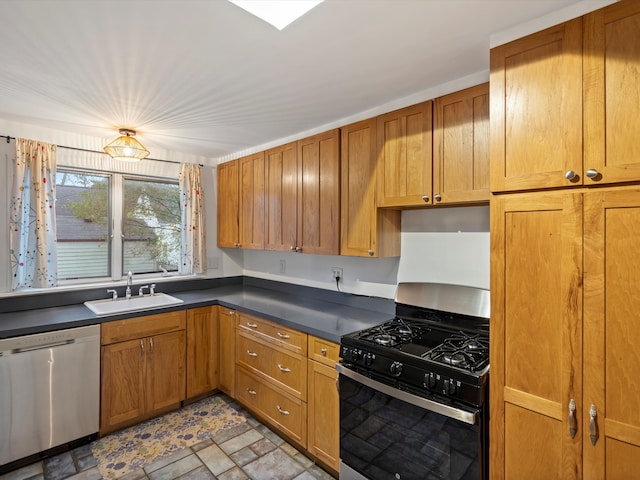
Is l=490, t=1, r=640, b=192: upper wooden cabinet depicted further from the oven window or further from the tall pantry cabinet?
the oven window

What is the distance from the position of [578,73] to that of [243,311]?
8.39ft

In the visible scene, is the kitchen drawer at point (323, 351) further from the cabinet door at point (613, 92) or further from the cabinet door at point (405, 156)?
the cabinet door at point (613, 92)

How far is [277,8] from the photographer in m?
1.35

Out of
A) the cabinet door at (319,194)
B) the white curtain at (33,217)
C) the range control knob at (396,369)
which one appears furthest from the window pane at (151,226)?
the range control knob at (396,369)

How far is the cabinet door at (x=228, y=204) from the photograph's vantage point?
3.58 m

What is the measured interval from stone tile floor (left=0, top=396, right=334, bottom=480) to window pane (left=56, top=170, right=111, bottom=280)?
1.45 meters

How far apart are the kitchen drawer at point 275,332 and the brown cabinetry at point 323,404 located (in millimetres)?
99

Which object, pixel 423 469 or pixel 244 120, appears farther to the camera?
pixel 244 120

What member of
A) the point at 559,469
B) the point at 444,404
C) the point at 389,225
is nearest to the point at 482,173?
the point at 389,225

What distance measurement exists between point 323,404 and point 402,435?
610mm

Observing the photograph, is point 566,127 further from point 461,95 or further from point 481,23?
point 461,95

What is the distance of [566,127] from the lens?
4.27 ft

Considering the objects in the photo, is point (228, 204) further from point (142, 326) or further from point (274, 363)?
point (274, 363)

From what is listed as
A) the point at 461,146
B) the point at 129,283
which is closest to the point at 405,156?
the point at 461,146
